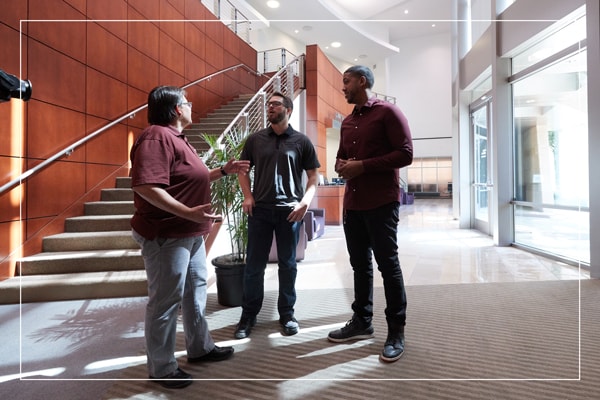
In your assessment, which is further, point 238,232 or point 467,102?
point 467,102

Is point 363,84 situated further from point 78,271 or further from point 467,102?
point 467,102

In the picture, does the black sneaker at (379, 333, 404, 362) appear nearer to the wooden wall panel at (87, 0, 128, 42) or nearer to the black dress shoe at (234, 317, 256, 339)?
the black dress shoe at (234, 317, 256, 339)

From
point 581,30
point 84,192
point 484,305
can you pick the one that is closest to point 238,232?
point 484,305

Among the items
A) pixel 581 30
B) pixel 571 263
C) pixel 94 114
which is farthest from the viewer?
pixel 94 114

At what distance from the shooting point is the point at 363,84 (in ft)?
7.22

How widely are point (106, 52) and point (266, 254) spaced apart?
4.39m

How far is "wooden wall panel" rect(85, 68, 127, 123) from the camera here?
4.86 meters

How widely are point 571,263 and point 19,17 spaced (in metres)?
6.90

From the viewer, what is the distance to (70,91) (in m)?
4.51

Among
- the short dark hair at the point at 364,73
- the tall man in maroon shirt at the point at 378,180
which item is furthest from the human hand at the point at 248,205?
the short dark hair at the point at 364,73

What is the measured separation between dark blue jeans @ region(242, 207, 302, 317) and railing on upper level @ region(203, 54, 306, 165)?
219cm

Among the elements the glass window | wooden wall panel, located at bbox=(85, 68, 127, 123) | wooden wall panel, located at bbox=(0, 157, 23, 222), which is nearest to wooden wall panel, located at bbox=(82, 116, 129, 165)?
wooden wall panel, located at bbox=(85, 68, 127, 123)

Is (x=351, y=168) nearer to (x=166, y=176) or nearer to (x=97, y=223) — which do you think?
(x=166, y=176)

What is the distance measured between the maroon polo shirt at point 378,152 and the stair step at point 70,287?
7.78 ft
